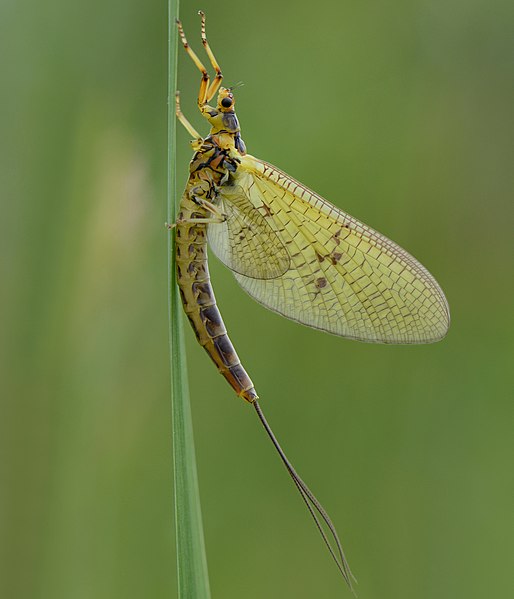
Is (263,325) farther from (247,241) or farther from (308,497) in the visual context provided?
(308,497)

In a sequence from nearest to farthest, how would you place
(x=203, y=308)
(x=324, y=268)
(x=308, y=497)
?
(x=308, y=497), (x=203, y=308), (x=324, y=268)

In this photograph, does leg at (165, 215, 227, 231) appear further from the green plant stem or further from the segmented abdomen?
the green plant stem

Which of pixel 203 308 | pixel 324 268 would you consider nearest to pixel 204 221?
pixel 203 308

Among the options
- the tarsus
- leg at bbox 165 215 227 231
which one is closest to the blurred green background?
leg at bbox 165 215 227 231

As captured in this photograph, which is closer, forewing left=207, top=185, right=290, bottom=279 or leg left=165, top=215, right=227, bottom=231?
leg left=165, top=215, right=227, bottom=231

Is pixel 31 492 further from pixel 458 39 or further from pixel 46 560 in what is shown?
pixel 458 39

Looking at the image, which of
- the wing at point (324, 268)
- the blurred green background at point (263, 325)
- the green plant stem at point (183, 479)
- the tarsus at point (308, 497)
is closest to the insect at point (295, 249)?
the wing at point (324, 268)
